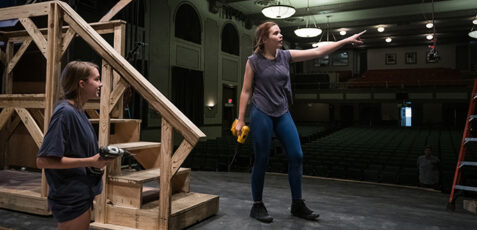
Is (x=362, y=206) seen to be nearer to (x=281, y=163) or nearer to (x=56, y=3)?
(x=56, y=3)

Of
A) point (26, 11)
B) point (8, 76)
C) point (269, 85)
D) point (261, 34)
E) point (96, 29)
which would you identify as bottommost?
point (269, 85)

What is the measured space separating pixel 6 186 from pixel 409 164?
635 cm

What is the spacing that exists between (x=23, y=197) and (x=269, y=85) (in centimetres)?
207

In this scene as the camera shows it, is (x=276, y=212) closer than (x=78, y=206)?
No

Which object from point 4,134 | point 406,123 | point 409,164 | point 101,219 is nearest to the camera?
point 101,219

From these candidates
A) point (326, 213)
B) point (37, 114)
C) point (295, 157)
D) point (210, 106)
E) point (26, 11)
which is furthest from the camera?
point (210, 106)

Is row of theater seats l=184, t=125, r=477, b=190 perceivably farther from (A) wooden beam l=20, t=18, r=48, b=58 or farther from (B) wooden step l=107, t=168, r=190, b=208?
(A) wooden beam l=20, t=18, r=48, b=58

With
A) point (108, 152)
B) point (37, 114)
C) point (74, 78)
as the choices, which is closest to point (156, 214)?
point (108, 152)

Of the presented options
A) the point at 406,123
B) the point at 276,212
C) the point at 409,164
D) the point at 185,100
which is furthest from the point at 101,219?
the point at 406,123

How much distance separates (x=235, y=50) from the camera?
15.3 m

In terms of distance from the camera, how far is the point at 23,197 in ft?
8.58

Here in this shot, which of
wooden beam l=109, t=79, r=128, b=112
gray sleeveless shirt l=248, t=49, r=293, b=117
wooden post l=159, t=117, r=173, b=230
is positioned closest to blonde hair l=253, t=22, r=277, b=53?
gray sleeveless shirt l=248, t=49, r=293, b=117

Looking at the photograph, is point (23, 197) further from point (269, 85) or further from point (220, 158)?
point (220, 158)

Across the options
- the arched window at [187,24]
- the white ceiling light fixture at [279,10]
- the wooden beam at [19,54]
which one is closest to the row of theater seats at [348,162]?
the wooden beam at [19,54]
